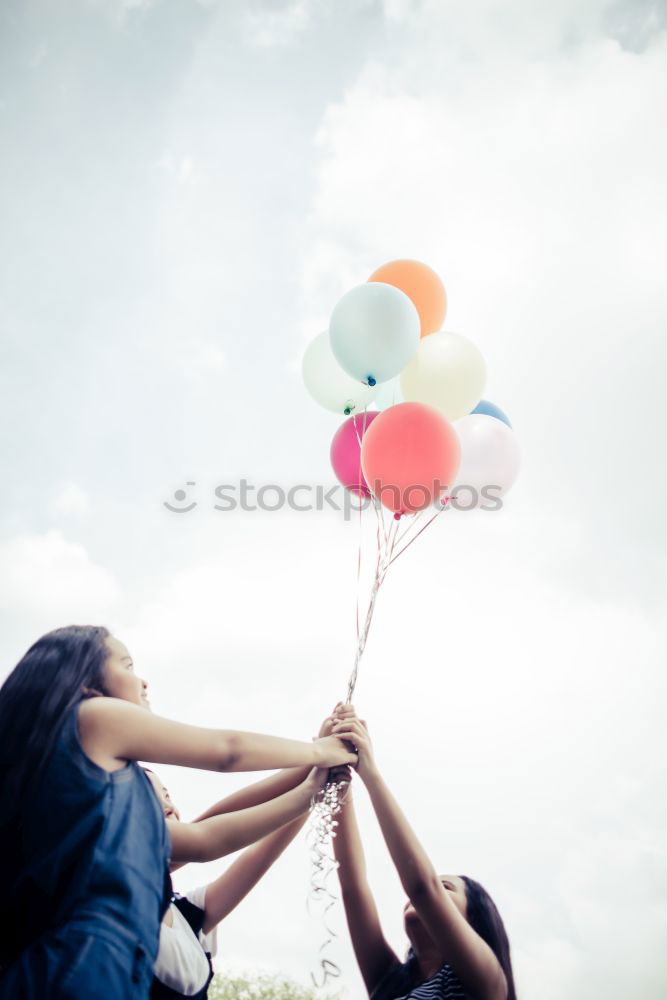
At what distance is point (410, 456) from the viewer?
7.97 feet

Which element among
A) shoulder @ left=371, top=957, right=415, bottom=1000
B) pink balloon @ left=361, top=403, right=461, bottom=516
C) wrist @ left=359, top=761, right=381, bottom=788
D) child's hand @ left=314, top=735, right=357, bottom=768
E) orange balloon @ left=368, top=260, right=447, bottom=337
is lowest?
shoulder @ left=371, top=957, right=415, bottom=1000

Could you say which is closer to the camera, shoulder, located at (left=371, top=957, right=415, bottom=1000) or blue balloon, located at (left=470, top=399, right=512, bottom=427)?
shoulder, located at (left=371, top=957, right=415, bottom=1000)

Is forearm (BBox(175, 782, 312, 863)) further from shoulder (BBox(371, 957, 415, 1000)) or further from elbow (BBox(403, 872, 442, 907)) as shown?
shoulder (BBox(371, 957, 415, 1000))

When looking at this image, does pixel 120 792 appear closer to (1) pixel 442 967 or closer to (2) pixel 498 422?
(1) pixel 442 967

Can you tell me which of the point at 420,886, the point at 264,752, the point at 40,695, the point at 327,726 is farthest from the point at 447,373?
the point at 40,695

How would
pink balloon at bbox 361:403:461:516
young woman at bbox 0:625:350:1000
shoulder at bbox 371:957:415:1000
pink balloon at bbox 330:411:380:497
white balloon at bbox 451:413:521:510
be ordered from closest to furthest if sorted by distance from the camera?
young woman at bbox 0:625:350:1000
shoulder at bbox 371:957:415:1000
pink balloon at bbox 361:403:461:516
white balloon at bbox 451:413:521:510
pink balloon at bbox 330:411:380:497

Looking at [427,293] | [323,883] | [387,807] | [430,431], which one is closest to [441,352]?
[427,293]

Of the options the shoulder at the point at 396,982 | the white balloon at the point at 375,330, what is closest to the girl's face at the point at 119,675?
the shoulder at the point at 396,982

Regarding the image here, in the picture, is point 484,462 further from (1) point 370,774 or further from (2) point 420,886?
(2) point 420,886

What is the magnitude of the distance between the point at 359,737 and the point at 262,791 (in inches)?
15.0

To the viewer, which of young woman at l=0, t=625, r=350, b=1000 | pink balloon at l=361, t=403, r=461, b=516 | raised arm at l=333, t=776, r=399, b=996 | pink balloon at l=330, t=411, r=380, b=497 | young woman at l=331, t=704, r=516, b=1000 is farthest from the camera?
pink balloon at l=330, t=411, r=380, b=497

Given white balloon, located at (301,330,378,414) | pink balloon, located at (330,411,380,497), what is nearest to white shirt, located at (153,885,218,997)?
Answer: pink balloon, located at (330,411,380,497)

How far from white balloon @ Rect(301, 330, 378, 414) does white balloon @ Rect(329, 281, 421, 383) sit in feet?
0.92

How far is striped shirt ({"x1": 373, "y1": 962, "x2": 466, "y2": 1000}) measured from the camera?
1661mm
